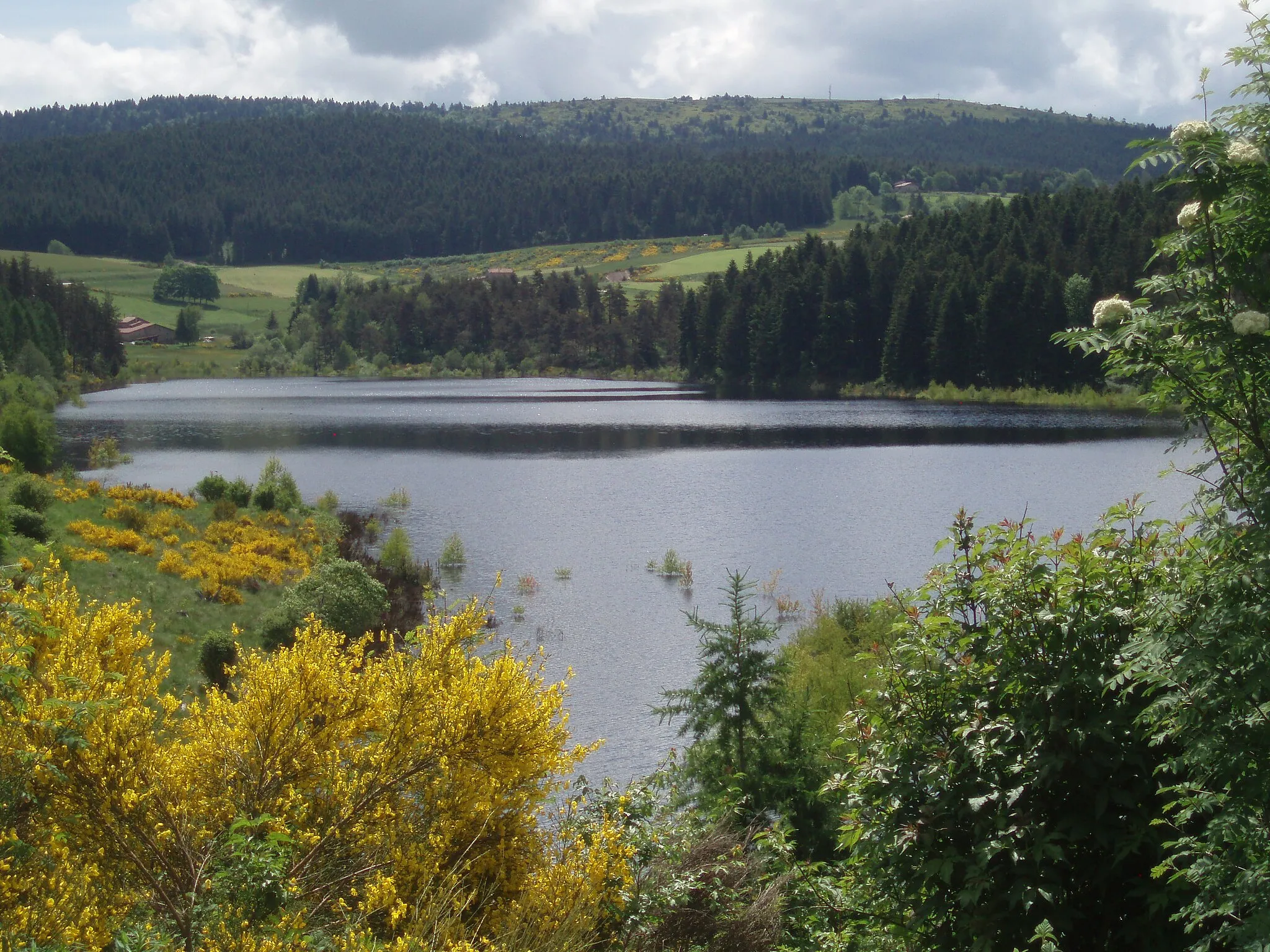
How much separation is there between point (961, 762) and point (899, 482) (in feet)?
137

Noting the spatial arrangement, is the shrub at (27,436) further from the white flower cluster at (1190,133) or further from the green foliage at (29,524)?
the white flower cluster at (1190,133)

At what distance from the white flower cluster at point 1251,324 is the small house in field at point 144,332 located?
522 ft

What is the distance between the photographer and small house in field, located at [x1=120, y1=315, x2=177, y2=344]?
148 metres

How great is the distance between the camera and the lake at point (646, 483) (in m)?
28.8

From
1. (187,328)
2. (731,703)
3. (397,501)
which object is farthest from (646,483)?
(187,328)

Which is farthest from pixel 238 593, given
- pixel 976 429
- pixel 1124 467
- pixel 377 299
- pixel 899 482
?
pixel 377 299

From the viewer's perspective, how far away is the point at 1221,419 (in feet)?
19.3

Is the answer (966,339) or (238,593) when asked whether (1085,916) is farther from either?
(966,339)

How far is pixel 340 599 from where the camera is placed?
24.0 meters

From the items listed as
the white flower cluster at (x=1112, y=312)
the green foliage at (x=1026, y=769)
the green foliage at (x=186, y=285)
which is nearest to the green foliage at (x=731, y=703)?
the green foliage at (x=1026, y=769)

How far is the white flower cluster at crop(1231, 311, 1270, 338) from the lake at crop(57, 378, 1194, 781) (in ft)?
39.9

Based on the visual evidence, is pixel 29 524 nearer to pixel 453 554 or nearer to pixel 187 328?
pixel 453 554

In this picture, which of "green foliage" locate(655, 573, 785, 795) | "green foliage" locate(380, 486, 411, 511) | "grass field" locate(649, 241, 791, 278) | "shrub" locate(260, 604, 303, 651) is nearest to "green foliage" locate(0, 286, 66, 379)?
"green foliage" locate(380, 486, 411, 511)

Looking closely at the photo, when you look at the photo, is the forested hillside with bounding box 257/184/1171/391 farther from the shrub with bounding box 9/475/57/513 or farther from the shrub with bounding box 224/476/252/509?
the shrub with bounding box 9/475/57/513
